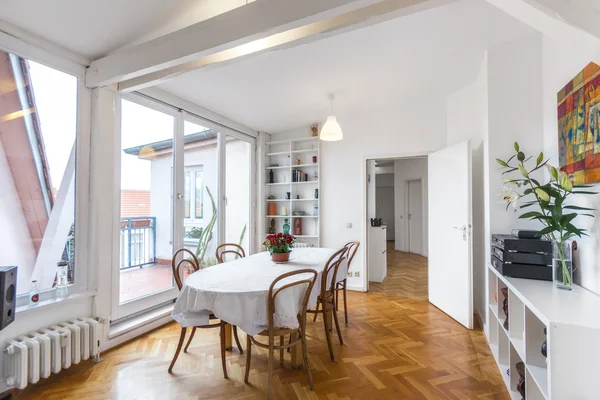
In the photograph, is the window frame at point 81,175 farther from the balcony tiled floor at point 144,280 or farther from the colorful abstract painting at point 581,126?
the colorful abstract painting at point 581,126

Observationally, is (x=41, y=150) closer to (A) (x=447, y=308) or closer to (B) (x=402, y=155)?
(B) (x=402, y=155)

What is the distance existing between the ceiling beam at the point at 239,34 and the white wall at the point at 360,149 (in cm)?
253

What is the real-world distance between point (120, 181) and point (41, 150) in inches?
25.2

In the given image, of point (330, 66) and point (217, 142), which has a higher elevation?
point (330, 66)

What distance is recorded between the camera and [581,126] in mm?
1793

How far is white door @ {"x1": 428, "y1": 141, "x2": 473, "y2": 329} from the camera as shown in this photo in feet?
10.4

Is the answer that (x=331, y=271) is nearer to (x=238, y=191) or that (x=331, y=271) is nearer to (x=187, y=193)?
(x=187, y=193)

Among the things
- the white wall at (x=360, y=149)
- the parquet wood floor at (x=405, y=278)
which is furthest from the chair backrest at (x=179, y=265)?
the parquet wood floor at (x=405, y=278)

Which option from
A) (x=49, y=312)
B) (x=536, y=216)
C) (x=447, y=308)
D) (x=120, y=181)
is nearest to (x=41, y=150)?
(x=120, y=181)

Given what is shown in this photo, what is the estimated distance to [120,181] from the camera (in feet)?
9.34

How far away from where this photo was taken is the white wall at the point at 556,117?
5.69ft

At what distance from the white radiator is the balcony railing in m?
0.78

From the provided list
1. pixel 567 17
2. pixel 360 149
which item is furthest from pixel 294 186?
pixel 567 17

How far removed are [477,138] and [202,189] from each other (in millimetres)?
3667
